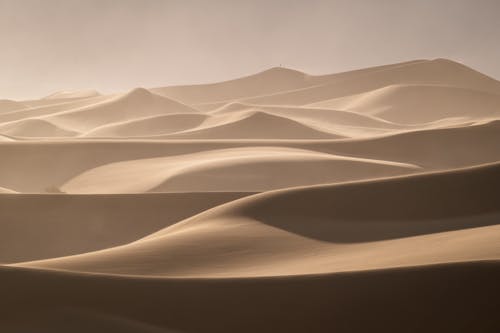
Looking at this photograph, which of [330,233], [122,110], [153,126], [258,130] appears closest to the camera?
[330,233]

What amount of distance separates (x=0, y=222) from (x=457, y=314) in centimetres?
1327

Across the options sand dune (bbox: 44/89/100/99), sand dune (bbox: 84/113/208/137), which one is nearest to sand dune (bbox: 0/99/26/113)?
sand dune (bbox: 44/89/100/99)

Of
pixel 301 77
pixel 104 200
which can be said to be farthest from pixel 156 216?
pixel 301 77

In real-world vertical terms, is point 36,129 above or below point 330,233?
above

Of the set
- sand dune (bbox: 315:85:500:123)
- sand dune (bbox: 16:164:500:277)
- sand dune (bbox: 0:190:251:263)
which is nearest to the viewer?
sand dune (bbox: 16:164:500:277)

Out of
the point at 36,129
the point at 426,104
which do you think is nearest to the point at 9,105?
the point at 36,129

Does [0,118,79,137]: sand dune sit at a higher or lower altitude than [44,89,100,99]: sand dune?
lower

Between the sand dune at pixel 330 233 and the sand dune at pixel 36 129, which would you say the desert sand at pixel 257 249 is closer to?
the sand dune at pixel 330 233

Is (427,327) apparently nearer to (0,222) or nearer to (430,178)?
(430,178)

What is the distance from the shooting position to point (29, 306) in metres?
6.46

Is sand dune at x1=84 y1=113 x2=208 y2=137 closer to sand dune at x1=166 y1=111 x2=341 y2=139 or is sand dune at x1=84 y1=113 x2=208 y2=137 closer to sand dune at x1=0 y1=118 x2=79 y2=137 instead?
sand dune at x1=0 y1=118 x2=79 y2=137

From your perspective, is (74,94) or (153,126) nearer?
(153,126)

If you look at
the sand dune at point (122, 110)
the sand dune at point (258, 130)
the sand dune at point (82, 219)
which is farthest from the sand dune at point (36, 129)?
the sand dune at point (82, 219)

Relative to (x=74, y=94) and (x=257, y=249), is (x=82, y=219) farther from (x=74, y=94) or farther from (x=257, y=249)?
(x=74, y=94)
